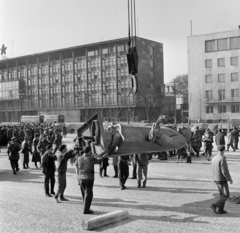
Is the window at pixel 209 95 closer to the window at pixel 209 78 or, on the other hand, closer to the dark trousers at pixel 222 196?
the window at pixel 209 78

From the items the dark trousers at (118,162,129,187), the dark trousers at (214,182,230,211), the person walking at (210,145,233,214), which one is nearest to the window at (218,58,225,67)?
the dark trousers at (118,162,129,187)

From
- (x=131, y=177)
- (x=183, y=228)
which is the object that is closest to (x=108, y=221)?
(x=183, y=228)

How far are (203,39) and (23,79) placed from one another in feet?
167

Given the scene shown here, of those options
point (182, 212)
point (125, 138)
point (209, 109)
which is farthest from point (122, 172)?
point (209, 109)

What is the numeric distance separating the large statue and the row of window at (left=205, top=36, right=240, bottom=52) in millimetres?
57441

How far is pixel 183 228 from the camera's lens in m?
7.83

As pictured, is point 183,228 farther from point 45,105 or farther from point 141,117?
point 45,105

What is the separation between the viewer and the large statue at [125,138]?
33.6ft

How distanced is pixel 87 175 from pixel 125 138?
6.63ft

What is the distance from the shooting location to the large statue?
33.6 feet

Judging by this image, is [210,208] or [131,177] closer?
[210,208]

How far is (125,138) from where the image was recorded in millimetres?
10836

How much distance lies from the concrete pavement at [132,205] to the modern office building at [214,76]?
52358 mm

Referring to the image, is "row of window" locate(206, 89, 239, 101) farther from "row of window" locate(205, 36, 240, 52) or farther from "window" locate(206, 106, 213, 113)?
"row of window" locate(205, 36, 240, 52)
